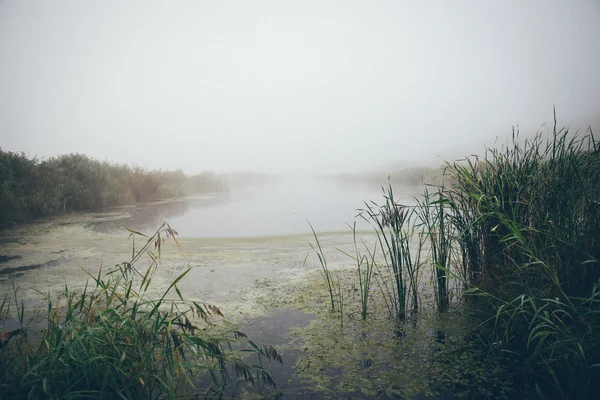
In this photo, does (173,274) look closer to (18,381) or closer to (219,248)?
(219,248)

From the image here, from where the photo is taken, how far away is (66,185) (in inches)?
334

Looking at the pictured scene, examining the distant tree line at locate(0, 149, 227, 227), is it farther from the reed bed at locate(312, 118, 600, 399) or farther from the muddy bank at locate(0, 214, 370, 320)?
the reed bed at locate(312, 118, 600, 399)

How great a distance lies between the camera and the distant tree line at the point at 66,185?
22.9 ft

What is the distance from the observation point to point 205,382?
1.71 m

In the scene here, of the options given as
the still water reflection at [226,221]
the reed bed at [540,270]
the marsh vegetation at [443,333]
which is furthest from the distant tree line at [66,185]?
the reed bed at [540,270]

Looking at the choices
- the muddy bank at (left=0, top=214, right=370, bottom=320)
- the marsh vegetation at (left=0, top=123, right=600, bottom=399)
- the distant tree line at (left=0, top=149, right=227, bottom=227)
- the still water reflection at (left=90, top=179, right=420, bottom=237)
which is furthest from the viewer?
the distant tree line at (left=0, top=149, right=227, bottom=227)

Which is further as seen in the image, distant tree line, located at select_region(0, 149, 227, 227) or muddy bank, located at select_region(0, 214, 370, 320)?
distant tree line, located at select_region(0, 149, 227, 227)

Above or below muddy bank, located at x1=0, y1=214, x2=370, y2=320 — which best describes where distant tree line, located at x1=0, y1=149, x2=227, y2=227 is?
above

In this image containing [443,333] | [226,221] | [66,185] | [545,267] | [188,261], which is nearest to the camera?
[545,267]

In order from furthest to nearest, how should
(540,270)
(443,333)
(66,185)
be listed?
(66,185), (443,333), (540,270)

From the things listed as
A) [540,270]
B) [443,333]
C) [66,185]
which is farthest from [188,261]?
[66,185]

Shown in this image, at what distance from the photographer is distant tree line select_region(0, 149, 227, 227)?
698 centimetres

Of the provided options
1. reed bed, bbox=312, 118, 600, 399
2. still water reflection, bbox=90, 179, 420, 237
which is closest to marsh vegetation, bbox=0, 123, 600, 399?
reed bed, bbox=312, 118, 600, 399

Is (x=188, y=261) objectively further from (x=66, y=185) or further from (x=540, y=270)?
(x=66, y=185)
